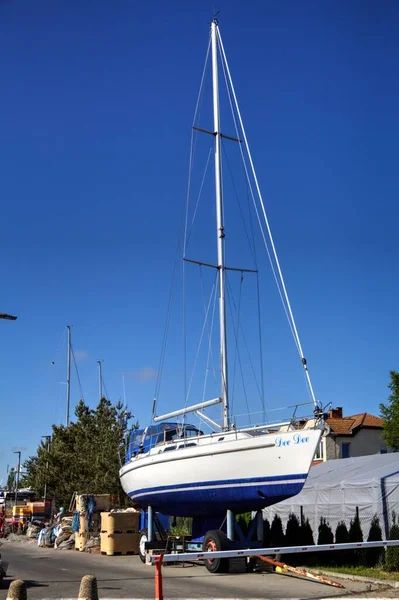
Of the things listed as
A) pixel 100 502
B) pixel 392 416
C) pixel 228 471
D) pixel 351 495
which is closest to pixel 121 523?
pixel 100 502

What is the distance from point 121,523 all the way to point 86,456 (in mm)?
18083

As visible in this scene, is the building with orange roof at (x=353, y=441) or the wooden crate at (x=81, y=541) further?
the building with orange roof at (x=353, y=441)

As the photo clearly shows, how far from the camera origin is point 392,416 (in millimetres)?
42969

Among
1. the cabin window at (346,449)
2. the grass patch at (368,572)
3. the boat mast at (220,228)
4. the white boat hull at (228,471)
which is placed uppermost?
the boat mast at (220,228)

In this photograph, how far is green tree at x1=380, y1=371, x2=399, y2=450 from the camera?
42.2 m

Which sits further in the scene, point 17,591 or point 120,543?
point 120,543

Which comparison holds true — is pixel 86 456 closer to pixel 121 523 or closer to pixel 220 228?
pixel 121 523

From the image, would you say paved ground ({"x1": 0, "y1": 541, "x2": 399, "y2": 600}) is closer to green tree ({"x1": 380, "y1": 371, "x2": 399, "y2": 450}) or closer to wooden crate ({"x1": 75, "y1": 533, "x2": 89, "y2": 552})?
wooden crate ({"x1": 75, "y1": 533, "x2": 89, "y2": 552})

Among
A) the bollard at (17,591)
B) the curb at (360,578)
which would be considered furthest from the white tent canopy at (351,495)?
the bollard at (17,591)

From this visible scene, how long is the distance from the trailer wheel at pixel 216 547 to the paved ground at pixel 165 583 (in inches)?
10.5

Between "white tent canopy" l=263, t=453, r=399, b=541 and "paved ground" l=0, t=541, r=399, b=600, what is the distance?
4.72 meters

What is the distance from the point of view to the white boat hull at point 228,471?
1730cm

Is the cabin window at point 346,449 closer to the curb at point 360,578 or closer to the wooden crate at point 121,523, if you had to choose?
the wooden crate at point 121,523

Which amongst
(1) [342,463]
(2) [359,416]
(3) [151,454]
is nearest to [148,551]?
(3) [151,454]
